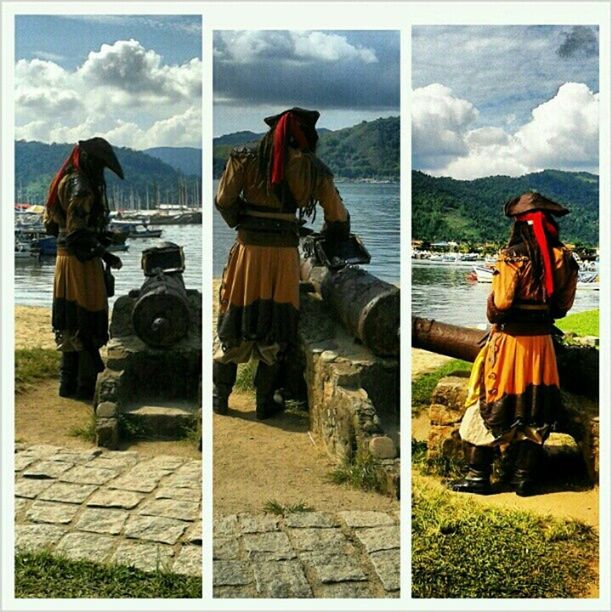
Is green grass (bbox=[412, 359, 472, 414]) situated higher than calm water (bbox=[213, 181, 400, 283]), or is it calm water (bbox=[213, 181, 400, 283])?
calm water (bbox=[213, 181, 400, 283])

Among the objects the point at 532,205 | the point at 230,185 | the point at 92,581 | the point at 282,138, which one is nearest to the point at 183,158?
the point at 230,185

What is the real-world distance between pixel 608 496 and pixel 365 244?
1.75 m

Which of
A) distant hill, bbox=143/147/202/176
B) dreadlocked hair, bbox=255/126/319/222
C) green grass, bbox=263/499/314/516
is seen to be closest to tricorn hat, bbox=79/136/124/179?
distant hill, bbox=143/147/202/176

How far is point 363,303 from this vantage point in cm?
463

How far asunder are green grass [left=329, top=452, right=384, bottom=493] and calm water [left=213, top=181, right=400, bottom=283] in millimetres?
923

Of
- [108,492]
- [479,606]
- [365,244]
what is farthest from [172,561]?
[365,244]

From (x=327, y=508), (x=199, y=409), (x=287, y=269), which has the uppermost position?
(x=287, y=269)

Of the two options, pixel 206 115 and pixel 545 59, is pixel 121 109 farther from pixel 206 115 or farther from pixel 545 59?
pixel 545 59

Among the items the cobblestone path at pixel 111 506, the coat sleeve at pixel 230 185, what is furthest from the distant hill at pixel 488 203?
the cobblestone path at pixel 111 506

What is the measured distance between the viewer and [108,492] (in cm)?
447

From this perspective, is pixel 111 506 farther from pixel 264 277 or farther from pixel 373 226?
pixel 373 226

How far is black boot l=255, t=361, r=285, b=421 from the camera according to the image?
14.9 ft

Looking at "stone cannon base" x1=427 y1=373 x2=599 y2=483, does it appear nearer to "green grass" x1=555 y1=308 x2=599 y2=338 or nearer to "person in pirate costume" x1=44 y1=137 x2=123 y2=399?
"green grass" x1=555 y1=308 x2=599 y2=338

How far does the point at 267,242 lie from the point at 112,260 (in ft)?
3.14
